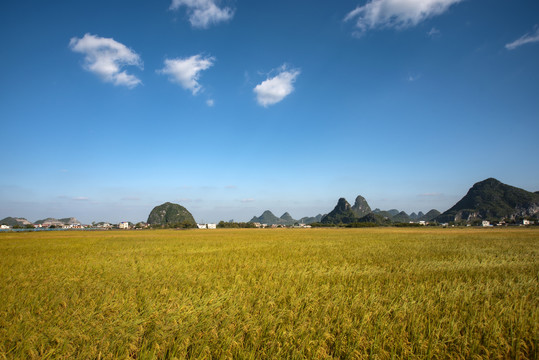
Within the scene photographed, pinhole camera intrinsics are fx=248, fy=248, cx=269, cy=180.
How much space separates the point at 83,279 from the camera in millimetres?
7207

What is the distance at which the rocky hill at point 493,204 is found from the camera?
156762 millimetres

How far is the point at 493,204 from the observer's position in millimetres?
166875

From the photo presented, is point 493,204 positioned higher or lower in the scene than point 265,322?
higher

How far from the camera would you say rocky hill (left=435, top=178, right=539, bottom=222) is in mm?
156762

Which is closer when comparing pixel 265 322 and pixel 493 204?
pixel 265 322

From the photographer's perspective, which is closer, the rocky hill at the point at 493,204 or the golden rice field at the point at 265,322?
the golden rice field at the point at 265,322

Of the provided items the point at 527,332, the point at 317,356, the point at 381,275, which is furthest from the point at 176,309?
the point at 381,275

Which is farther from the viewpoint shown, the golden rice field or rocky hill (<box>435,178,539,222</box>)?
rocky hill (<box>435,178,539,222</box>)

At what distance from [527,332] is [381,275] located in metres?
4.26

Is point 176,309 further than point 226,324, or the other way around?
point 176,309

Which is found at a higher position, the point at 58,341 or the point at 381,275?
the point at 58,341

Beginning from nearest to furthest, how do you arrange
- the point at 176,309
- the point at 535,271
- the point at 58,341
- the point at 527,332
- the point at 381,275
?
the point at 58,341 → the point at 527,332 → the point at 176,309 → the point at 381,275 → the point at 535,271

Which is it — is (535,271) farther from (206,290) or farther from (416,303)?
(206,290)

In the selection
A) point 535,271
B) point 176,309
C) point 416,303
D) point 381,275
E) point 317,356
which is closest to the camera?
point 317,356
